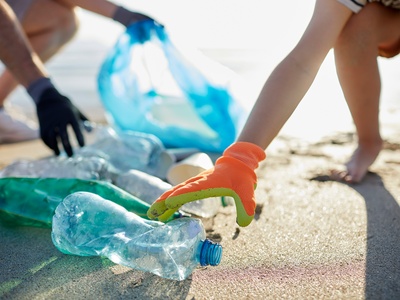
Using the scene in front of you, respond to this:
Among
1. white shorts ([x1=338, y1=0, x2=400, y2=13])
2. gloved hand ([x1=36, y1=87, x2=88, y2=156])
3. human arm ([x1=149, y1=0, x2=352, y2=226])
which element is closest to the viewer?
human arm ([x1=149, y1=0, x2=352, y2=226])

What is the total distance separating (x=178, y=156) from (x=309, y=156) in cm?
57

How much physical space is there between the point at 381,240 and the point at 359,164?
609mm

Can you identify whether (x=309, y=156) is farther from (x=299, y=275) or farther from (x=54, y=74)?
(x=54, y=74)

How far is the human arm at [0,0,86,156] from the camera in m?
1.77

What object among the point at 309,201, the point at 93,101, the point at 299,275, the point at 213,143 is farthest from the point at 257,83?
the point at 299,275

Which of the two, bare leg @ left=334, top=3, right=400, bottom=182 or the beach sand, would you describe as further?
bare leg @ left=334, top=3, right=400, bottom=182

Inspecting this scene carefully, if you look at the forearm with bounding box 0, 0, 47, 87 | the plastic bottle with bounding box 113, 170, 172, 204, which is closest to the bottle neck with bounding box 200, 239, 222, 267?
the plastic bottle with bounding box 113, 170, 172, 204

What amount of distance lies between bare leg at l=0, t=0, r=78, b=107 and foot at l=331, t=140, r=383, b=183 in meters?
1.60

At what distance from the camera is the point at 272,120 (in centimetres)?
136

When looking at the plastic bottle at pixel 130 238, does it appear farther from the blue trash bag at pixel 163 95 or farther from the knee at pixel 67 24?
the knee at pixel 67 24

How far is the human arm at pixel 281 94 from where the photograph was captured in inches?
46.8

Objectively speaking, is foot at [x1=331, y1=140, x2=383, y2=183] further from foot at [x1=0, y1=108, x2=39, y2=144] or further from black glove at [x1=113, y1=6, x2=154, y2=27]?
foot at [x1=0, y1=108, x2=39, y2=144]

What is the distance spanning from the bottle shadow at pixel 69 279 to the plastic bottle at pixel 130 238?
25 mm

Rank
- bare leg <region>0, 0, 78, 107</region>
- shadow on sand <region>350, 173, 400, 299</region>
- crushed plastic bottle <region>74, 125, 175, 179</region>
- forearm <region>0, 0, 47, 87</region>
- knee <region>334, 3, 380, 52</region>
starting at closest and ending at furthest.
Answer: shadow on sand <region>350, 173, 400, 299</region>
knee <region>334, 3, 380, 52</region>
forearm <region>0, 0, 47, 87</region>
crushed plastic bottle <region>74, 125, 175, 179</region>
bare leg <region>0, 0, 78, 107</region>
